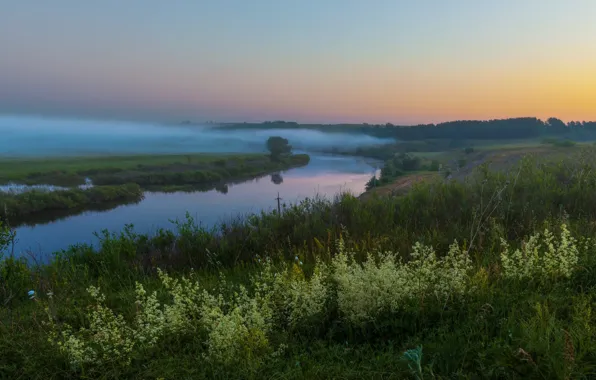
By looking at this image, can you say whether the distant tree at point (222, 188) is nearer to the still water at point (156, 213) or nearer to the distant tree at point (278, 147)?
the still water at point (156, 213)

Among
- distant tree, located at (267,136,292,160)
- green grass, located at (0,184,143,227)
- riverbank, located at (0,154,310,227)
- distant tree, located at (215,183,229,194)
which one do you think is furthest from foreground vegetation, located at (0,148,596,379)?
distant tree, located at (267,136,292,160)

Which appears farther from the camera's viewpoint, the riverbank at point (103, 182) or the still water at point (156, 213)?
the riverbank at point (103, 182)

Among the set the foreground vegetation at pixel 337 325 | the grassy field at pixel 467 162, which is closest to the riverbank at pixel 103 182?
the foreground vegetation at pixel 337 325

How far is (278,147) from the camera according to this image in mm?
80125

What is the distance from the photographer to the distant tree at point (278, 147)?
76.2m

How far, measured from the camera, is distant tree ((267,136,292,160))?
Answer: 250 feet

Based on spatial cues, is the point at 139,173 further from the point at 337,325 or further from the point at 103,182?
the point at 337,325

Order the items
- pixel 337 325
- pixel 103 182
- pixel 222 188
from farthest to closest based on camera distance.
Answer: pixel 222 188, pixel 103 182, pixel 337 325

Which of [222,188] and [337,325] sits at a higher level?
[337,325]

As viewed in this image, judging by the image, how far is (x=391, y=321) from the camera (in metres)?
3.50

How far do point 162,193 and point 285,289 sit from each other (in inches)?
1541

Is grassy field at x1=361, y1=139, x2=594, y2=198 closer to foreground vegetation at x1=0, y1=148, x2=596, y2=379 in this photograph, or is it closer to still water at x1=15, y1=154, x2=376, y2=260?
still water at x1=15, y1=154, x2=376, y2=260

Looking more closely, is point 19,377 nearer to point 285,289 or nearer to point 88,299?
point 88,299

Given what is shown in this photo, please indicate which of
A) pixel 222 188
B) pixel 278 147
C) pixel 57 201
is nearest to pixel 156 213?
pixel 57 201
